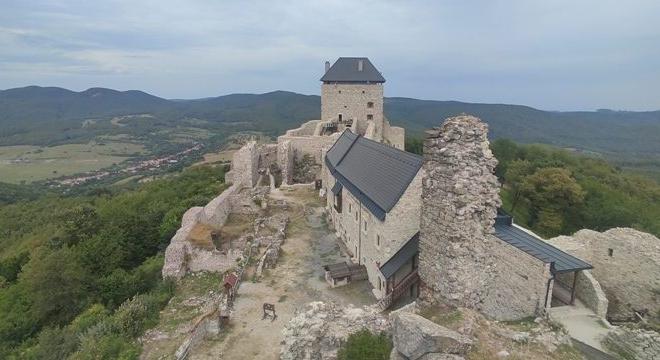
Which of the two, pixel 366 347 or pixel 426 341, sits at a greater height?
pixel 426 341

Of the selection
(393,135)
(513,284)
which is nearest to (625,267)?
(513,284)

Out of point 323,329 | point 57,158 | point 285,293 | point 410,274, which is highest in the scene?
point 323,329

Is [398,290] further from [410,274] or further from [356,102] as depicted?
[356,102]

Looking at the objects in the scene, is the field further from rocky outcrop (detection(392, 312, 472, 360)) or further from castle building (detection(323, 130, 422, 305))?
rocky outcrop (detection(392, 312, 472, 360))

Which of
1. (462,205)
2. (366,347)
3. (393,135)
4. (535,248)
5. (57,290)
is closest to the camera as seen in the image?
(366,347)

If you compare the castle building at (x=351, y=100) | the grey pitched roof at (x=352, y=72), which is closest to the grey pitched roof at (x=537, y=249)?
the castle building at (x=351, y=100)

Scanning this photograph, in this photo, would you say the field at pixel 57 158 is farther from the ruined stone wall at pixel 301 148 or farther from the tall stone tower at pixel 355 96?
the ruined stone wall at pixel 301 148

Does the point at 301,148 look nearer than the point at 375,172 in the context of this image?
No

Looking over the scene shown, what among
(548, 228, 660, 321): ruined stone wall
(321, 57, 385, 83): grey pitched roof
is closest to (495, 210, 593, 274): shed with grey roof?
(548, 228, 660, 321): ruined stone wall
